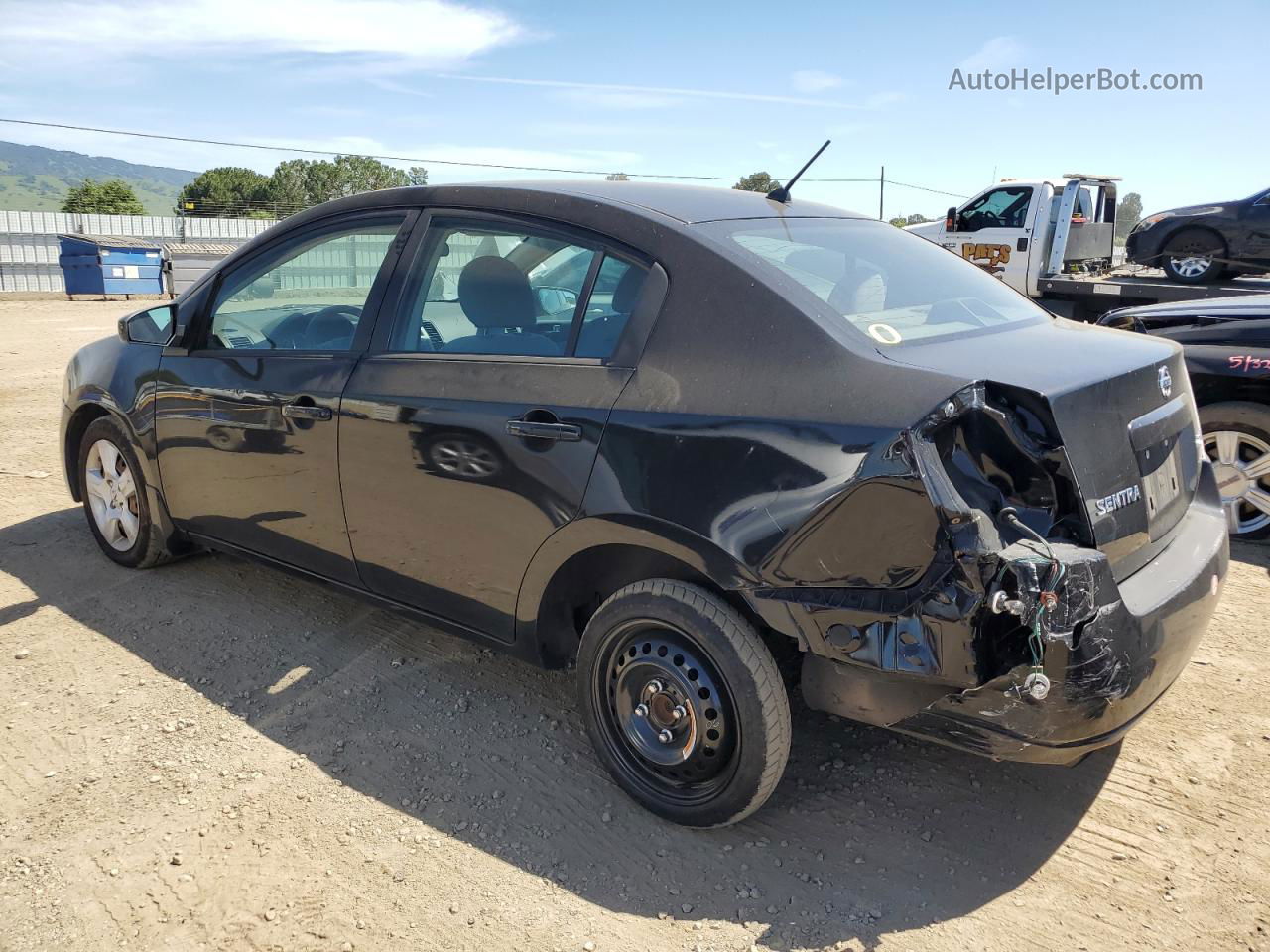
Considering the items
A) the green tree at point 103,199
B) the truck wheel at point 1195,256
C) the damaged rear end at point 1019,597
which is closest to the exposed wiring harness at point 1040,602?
the damaged rear end at point 1019,597

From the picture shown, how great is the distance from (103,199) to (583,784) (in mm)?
79791

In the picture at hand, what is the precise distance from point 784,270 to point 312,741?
2.16 meters

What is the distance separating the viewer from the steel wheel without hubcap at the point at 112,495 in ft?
14.8

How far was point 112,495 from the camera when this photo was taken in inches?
182

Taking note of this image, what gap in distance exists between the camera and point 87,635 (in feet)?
13.1

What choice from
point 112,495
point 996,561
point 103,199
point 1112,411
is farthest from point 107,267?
point 103,199

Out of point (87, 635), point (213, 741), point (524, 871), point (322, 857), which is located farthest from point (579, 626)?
point (87, 635)

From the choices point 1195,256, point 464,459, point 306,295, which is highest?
point 1195,256

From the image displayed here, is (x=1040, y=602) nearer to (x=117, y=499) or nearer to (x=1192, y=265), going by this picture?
(x=117, y=499)

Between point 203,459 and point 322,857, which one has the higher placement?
point 203,459

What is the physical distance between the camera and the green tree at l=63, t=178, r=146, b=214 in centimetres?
6925

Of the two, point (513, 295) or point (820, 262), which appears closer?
point (820, 262)

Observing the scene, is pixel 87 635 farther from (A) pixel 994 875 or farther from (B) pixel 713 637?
(A) pixel 994 875

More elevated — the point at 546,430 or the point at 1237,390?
the point at 546,430
